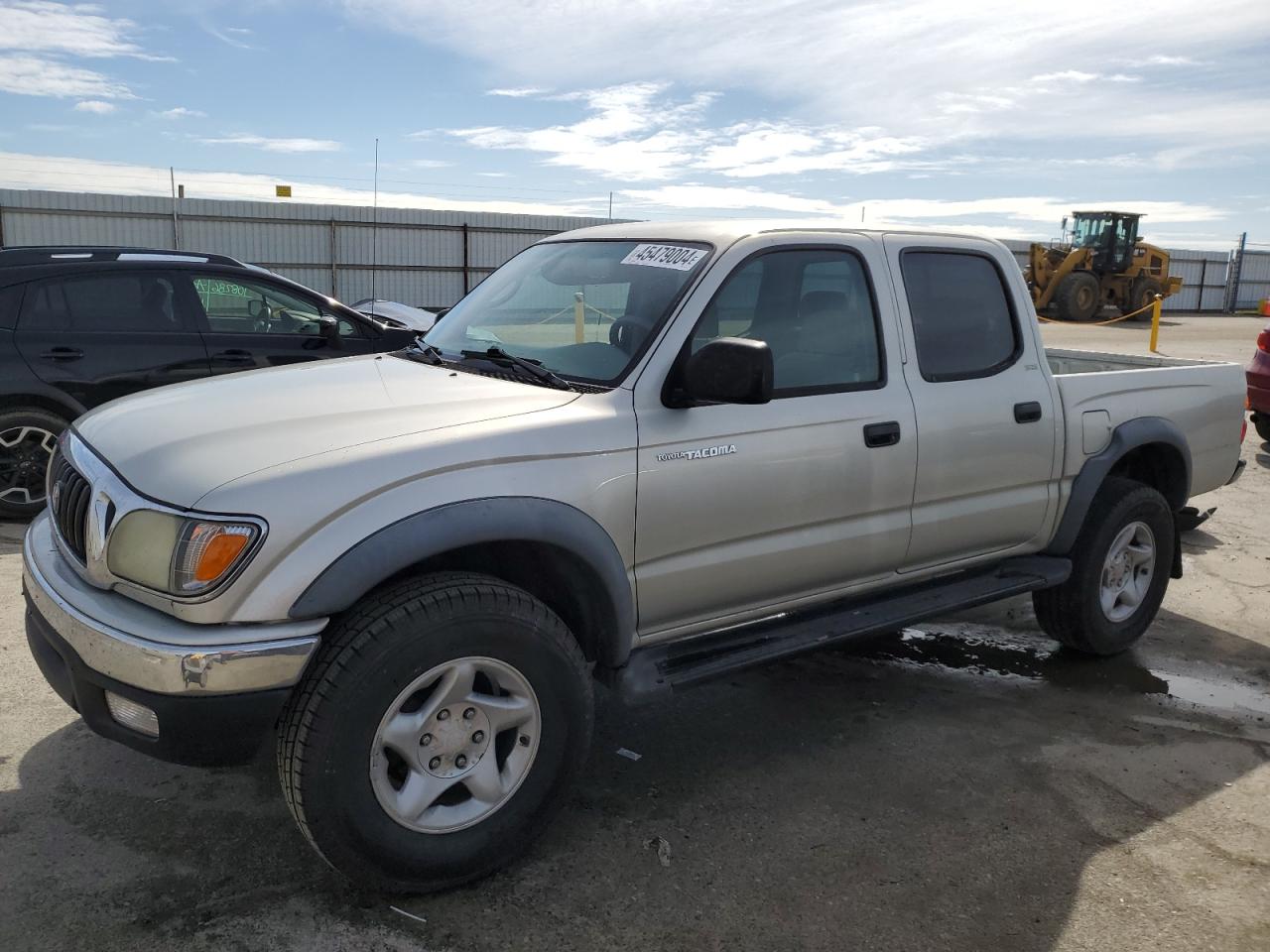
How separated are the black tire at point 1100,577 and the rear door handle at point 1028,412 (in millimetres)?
680

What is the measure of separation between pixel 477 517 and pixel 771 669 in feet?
7.50

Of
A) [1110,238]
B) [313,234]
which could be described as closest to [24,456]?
[313,234]

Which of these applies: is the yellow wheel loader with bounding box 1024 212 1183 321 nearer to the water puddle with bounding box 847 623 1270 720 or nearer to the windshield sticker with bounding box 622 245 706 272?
the water puddle with bounding box 847 623 1270 720

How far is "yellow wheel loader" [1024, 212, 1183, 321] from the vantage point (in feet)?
96.3

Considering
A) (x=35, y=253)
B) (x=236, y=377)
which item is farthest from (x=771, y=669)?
(x=35, y=253)

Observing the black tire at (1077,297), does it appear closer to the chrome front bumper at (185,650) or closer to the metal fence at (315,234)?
the metal fence at (315,234)

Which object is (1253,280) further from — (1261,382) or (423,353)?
(423,353)

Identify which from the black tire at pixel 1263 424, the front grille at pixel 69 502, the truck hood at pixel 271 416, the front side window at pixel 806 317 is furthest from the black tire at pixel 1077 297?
the front grille at pixel 69 502

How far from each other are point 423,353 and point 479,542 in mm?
1334

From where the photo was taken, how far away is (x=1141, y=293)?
31344 mm

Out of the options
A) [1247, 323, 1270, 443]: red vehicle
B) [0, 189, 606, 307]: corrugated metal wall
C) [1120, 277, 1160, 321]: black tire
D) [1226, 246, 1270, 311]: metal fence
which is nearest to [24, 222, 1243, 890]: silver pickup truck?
[1247, 323, 1270, 443]: red vehicle

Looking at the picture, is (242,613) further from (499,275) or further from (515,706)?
(499,275)

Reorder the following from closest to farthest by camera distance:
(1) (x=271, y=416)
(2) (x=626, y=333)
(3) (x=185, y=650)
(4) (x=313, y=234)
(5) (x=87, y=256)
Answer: (3) (x=185, y=650) → (1) (x=271, y=416) → (2) (x=626, y=333) → (5) (x=87, y=256) → (4) (x=313, y=234)

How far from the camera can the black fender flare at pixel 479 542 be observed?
2.65 m
